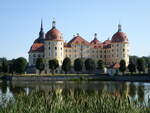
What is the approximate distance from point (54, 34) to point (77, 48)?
7.27m

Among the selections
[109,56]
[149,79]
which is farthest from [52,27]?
[149,79]

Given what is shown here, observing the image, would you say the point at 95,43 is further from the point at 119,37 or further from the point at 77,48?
the point at 119,37

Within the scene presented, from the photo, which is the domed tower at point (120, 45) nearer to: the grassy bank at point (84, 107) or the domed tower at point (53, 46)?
the domed tower at point (53, 46)

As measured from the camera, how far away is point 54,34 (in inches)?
3004

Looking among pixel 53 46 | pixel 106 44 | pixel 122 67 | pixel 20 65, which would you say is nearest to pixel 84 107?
pixel 20 65

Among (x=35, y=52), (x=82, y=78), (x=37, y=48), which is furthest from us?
(x=37, y=48)

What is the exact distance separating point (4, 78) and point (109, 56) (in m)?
31.1

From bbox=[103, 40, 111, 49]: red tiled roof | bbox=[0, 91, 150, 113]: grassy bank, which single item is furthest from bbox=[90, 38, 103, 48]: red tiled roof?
bbox=[0, 91, 150, 113]: grassy bank

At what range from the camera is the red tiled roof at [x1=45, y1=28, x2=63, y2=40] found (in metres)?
76.1

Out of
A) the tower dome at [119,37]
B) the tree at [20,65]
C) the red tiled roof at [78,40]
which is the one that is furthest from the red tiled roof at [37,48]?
the tree at [20,65]

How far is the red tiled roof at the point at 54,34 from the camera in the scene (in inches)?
2995

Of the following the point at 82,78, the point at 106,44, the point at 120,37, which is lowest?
the point at 82,78

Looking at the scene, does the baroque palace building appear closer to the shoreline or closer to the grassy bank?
the shoreline

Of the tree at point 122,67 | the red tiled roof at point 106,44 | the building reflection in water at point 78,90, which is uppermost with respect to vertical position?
the red tiled roof at point 106,44
